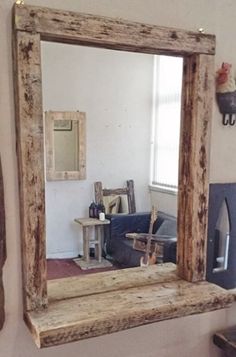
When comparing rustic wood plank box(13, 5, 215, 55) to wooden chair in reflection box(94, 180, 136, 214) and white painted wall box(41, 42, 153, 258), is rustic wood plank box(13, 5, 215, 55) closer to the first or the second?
white painted wall box(41, 42, 153, 258)

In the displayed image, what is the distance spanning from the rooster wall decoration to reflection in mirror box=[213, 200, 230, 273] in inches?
15.9

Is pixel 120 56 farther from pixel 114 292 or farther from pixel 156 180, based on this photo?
pixel 114 292

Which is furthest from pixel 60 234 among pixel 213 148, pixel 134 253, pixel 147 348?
pixel 213 148

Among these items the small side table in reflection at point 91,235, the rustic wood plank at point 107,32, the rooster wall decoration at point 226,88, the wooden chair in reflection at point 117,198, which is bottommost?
the small side table in reflection at point 91,235

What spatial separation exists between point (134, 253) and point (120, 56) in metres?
0.80

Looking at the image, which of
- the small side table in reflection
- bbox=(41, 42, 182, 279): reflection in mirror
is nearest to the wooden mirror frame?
bbox=(41, 42, 182, 279): reflection in mirror

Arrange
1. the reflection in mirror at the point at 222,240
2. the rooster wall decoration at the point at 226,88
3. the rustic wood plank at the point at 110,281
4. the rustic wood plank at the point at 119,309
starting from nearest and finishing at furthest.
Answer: the rustic wood plank at the point at 119,309 < the rustic wood plank at the point at 110,281 < the rooster wall decoration at the point at 226,88 < the reflection in mirror at the point at 222,240

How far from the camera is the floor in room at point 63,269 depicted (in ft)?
4.42

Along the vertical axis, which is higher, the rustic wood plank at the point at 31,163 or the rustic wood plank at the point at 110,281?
the rustic wood plank at the point at 31,163

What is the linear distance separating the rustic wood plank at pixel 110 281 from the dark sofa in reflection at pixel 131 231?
47 millimetres

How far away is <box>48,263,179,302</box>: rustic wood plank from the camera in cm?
133

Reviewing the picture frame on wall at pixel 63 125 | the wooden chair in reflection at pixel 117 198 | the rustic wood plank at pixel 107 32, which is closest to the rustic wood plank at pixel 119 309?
the wooden chair in reflection at pixel 117 198

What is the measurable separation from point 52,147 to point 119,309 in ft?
2.02

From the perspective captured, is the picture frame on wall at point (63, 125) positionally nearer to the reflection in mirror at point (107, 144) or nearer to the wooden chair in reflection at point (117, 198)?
the reflection in mirror at point (107, 144)
